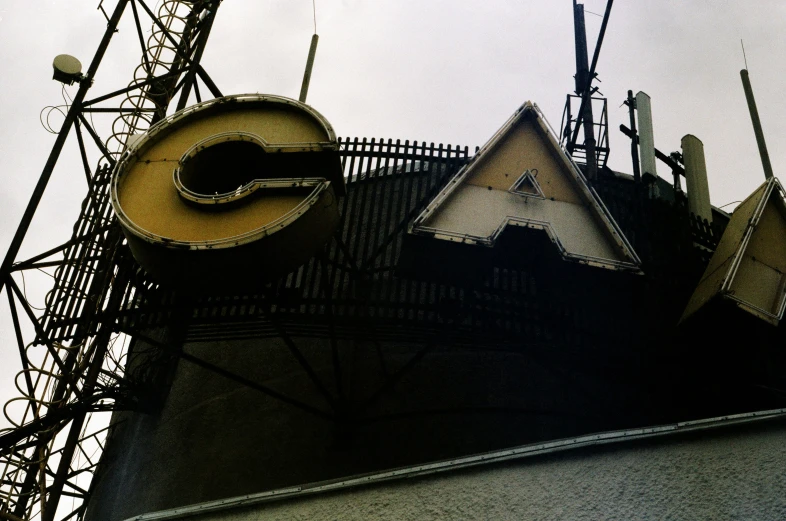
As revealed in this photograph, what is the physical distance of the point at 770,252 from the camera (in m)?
12.1

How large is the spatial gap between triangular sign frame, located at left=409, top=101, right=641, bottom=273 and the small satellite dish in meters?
6.89

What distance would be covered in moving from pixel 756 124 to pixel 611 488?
1148 cm

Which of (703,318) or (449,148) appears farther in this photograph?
(449,148)

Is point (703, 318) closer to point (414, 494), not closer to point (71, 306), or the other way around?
point (414, 494)

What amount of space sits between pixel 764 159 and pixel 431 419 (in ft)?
25.4

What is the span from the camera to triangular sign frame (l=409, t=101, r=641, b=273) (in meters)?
11.1

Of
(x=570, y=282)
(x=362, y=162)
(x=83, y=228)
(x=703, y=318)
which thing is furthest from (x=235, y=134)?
(x=703, y=318)

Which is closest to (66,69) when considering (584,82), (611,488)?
(584,82)

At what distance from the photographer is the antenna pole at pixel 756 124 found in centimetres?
1523

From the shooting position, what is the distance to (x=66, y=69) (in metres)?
14.0

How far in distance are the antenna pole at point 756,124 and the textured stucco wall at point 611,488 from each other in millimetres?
9701

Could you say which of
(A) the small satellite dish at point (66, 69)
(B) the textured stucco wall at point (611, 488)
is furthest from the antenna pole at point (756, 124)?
(A) the small satellite dish at point (66, 69)

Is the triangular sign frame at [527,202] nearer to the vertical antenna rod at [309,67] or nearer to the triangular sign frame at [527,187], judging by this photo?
the triangular sign frame at [527,187]

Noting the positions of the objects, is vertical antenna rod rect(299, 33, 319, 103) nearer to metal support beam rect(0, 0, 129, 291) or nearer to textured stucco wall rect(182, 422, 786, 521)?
metal support beam rect(0, 0, 129, 291)
